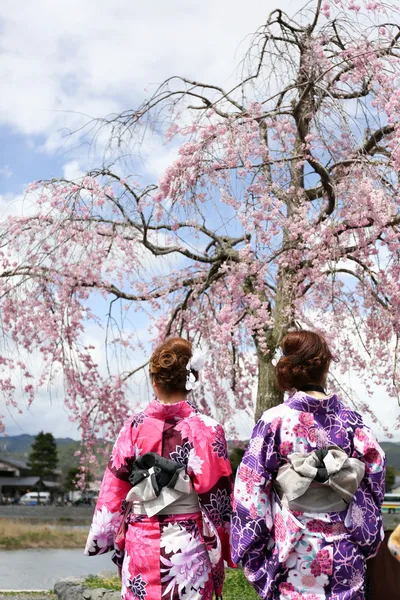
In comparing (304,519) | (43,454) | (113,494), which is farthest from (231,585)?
(43,454)

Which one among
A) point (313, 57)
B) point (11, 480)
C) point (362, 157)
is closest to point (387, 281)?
point (362, 157)

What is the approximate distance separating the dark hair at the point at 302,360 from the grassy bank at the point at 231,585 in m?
4.23

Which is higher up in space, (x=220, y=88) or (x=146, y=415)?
(x=220, y=88)

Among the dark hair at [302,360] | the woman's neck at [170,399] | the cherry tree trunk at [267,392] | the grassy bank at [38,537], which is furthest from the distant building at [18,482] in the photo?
the dark hair at [302,360]

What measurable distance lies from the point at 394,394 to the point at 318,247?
2.45 m

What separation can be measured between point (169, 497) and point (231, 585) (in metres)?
4.76

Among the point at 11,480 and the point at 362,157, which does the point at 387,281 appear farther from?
the point at 11,480

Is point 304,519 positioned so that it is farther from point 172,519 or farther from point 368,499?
point 172,519

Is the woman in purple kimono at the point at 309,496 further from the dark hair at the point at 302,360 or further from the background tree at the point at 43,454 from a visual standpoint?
the background tree at the point at 43,454

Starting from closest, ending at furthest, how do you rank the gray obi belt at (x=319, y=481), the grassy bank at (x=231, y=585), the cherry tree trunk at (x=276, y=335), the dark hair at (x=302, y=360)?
the gray obi belt at (x=319, y=481) < the dark hair at (x=302, y=360) < the grassy bank at (x=231, y=585) < the cherry tree trunk at (x=276, y=335)

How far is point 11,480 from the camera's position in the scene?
59.4 metres

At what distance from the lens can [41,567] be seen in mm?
14852

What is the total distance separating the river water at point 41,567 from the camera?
449 inches

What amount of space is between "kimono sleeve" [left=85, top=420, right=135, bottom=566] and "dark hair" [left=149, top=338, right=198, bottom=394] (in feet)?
0.81
